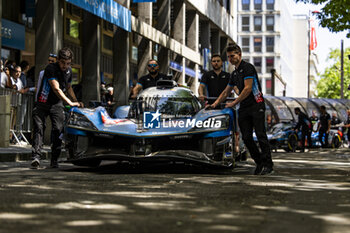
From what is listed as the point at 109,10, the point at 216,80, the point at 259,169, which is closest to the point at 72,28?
the point at 109,10

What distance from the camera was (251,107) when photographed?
10.3 m

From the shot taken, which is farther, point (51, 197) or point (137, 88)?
point (137, 88)

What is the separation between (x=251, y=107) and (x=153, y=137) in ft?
5.36

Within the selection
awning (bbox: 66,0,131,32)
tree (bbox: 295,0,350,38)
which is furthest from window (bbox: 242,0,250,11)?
awning (bbox: 66,0,131,32)

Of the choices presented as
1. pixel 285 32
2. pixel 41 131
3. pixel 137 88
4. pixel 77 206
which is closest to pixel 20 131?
pixel 137 88

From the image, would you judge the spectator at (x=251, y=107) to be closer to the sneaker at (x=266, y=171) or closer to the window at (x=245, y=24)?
the sneaker at (x=266, y=171)

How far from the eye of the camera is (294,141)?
89.5 ft

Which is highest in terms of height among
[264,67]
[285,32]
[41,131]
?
[285,32]

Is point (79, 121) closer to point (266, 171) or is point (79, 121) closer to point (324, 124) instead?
point (266, 171)

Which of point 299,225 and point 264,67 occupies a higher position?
point 264,67

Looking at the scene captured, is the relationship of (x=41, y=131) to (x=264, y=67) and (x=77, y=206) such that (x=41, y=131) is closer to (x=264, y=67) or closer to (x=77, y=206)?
(x=77, y=206)

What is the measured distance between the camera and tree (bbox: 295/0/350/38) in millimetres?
23859

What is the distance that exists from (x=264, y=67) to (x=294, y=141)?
77.3 meters

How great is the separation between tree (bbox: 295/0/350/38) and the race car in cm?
1482
